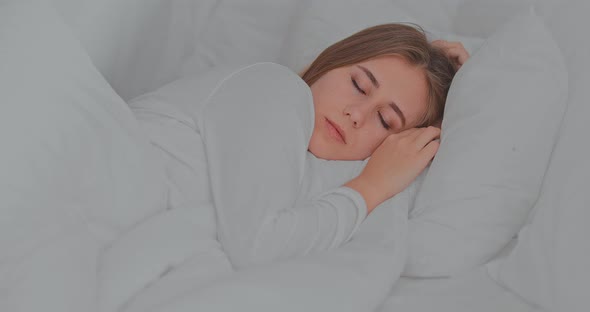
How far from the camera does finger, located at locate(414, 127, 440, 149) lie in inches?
54.4

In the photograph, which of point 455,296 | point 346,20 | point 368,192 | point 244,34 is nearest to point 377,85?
point 368,192

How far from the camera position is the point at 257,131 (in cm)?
122

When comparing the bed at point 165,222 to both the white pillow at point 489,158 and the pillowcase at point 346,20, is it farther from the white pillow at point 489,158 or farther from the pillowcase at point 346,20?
the pillowcase at point 346,20

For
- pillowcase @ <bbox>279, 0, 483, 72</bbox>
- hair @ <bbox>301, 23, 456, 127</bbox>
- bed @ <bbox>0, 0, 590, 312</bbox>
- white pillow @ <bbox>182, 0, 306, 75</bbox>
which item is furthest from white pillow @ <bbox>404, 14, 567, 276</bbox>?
white pillow @ <bbox>182, 0, 306, 75</bbox>

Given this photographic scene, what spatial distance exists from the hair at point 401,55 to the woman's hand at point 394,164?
0.12 metres

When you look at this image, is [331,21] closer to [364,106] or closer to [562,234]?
[364,106]

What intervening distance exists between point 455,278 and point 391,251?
0.44ft

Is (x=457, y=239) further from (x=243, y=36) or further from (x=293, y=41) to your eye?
(x=243, y=36)

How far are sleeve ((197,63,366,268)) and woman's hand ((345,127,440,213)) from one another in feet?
0.15

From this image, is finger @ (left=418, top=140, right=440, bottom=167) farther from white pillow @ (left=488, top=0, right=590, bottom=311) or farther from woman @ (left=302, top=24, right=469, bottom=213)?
white pillow @ (left=488, top=0, right=590, bottom=311)

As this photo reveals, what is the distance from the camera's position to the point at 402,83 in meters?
1.45

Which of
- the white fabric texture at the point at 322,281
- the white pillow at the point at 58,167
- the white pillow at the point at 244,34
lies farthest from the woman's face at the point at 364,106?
the white pillow at the point at 244,34

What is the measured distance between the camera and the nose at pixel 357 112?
139 cm

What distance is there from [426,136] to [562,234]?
343 mm
